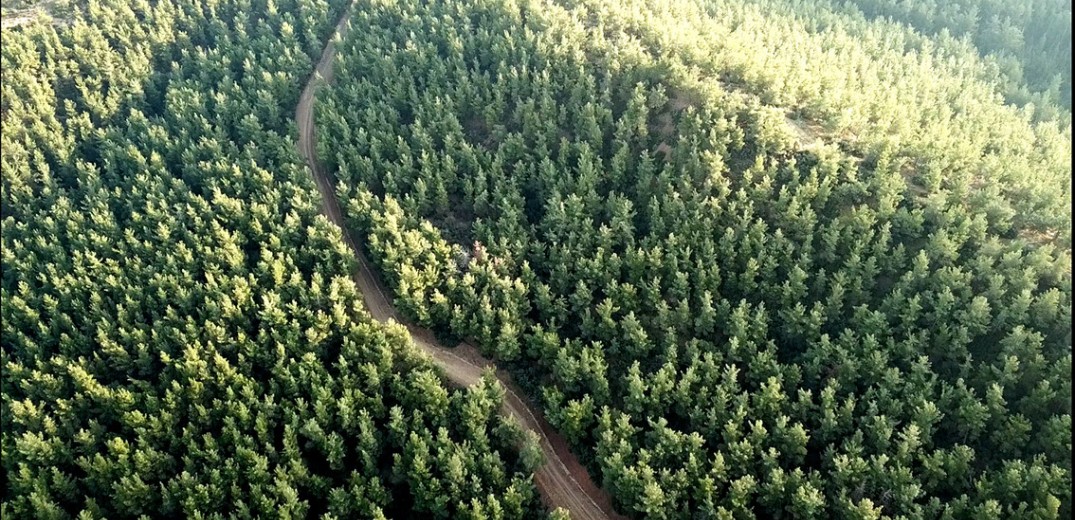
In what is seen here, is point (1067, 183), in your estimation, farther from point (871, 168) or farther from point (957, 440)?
point (957, 440)

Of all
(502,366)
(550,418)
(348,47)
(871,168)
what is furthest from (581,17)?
(550,418)

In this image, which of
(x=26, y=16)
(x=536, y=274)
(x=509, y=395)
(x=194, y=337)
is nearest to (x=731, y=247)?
(x=536, y=274)

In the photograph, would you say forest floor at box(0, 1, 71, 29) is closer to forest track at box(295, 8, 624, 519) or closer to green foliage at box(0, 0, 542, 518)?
green foliage at box(0, 0, 542, 518)

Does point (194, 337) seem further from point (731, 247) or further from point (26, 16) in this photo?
point (26, 16)

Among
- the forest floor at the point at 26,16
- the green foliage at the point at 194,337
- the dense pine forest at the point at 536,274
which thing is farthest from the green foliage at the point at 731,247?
the forest floor at the point at 26,16

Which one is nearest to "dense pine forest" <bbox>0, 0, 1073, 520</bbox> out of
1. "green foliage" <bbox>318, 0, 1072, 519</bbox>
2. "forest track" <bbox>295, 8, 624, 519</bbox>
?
"green foliage" <bbox>318, 0, 1072, 519</bbox>

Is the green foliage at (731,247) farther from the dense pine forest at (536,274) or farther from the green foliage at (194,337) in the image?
the green foliage at (194,337)
